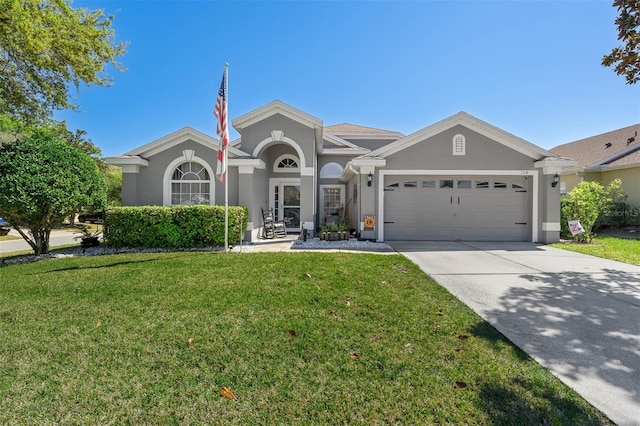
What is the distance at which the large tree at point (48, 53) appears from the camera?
9.13 metres

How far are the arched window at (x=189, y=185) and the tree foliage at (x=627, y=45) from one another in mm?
11288

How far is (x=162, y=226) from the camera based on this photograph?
8.95 meters

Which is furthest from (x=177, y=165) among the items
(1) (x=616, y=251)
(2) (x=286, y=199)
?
(1) (x=616, y=251)

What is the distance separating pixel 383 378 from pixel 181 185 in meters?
10.7

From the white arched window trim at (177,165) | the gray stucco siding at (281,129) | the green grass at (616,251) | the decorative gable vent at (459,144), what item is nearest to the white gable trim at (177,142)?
the white arched window trim at (177,165)

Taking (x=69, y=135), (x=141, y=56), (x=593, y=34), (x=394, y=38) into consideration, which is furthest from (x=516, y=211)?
(x=69, y=135)

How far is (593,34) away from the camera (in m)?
7.96

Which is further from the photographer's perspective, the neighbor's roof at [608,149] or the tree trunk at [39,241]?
the neighbor's roof at [608,149]

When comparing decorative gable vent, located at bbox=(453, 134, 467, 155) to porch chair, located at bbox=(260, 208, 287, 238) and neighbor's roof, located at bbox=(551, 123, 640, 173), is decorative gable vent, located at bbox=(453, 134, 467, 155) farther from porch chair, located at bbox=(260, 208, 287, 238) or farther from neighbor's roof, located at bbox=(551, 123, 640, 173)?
neighbor's roof, located at bbox=(551, 123, 640, 173)

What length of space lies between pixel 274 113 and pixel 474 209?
27.8ft

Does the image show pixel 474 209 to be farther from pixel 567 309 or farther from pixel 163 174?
pixel 163 174

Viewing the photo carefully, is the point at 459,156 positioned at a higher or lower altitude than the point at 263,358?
higher

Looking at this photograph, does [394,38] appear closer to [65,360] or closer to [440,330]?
[440,330]

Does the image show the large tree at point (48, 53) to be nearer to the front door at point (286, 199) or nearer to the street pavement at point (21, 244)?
the street pavement at point (21, 244)
